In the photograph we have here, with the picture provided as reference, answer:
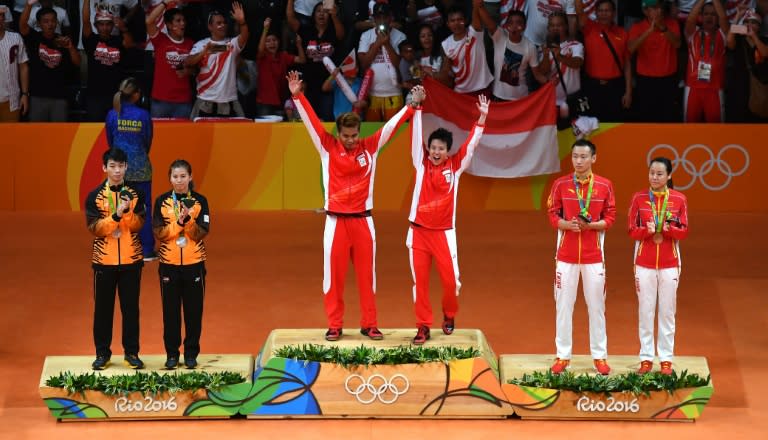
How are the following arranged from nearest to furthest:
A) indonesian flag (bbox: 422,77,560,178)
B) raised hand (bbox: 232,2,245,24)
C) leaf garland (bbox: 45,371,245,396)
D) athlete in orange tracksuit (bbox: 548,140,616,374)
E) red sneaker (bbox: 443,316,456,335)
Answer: leaf garland (bbox: 45,371,245,396) < athlete in orange tracksuit (bbox: 548,140,616,374) < red sneaker (bbox: 443,316,456,335) < raised hand (bbox: 232,2,245,24) < indonesian flag (bbox: 422,77,560,178)

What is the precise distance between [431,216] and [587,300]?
1.38 metres

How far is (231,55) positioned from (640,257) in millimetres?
9381

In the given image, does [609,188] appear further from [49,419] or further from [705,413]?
[49,419]

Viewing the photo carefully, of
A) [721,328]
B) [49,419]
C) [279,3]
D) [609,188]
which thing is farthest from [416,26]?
[49,419]

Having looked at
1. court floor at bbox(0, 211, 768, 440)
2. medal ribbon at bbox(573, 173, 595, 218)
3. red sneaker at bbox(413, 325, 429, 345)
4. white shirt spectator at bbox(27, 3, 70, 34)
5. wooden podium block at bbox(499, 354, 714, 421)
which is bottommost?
court floor at bbox(0, 211, 768, 440)

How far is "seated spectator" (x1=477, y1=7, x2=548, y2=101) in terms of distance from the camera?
17.2m

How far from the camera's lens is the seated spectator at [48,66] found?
17469 mm

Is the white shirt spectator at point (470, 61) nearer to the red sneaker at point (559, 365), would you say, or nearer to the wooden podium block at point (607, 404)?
the red sneaker at point (559, 365)

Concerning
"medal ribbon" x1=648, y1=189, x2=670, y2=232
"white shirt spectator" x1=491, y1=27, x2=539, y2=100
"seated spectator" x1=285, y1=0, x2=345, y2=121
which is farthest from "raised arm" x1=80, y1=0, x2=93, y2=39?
"medal ribbon" x1=648, y1=189, x2=670, y2=232

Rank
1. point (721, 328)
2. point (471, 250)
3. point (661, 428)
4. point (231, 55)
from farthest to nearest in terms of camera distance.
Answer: point (231, 55)
point (471, 250)
point (721, 328)
point (661, 428)

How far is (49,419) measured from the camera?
902 centimetres

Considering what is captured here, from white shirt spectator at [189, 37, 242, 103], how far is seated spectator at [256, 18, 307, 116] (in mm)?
407

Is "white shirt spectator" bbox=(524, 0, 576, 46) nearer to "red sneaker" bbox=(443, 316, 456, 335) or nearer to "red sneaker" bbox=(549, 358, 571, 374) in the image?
"red sneaker" bbox=(443, 316, 456, 335)

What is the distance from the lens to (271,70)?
17719 mm
